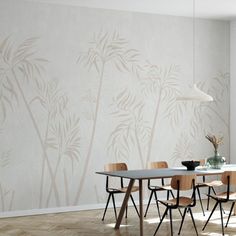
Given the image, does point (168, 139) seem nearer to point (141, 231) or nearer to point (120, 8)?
point (120, 8)

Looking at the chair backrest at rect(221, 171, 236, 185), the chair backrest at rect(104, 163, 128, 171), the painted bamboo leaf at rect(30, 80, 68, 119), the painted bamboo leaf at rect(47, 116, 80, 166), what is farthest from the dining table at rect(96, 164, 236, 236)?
the painted bamboo leaf at rect(30, 80, 68, 119)

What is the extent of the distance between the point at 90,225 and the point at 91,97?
7.14 ft

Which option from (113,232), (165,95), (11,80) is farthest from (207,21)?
(113,232)

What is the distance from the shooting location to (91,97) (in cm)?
861

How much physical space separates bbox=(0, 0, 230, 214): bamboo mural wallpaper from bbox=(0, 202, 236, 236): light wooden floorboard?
48 centimetres

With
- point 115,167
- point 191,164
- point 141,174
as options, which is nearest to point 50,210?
point 115,167

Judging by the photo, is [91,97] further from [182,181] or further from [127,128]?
[182,181]

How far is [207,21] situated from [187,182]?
410 cm

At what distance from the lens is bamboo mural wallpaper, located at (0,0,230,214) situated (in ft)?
26.5

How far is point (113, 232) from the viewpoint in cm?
683

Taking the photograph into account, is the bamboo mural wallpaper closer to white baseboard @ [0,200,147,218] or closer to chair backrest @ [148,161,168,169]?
white baseboard @ [0,200,147,218]

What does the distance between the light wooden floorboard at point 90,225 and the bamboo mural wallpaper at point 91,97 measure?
1.58 feet

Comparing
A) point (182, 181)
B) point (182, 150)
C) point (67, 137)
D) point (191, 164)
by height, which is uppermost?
point (67, 137)

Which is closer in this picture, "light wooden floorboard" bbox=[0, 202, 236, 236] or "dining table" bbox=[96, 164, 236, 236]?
"dining table" bbox=[96, 164, 236, 236]
